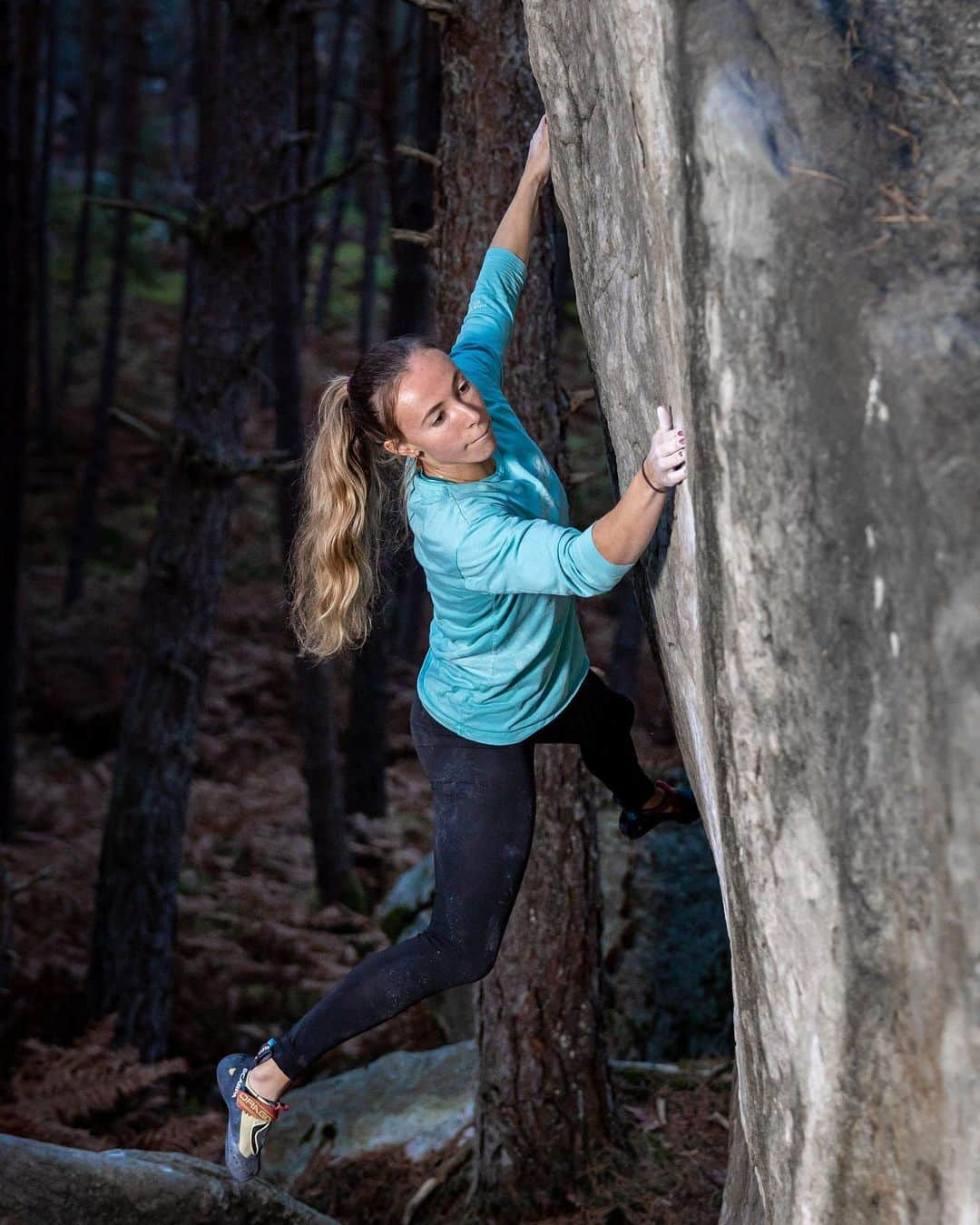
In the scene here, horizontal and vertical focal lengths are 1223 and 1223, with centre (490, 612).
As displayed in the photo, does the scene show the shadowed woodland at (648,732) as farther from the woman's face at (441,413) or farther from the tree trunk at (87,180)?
the tree trunk at (87,180)

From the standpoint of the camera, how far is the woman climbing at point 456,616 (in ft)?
10.4

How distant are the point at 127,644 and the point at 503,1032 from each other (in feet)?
38.6

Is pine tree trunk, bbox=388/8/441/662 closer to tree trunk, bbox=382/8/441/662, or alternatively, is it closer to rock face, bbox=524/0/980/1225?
tree trunk, bbox=382/8/441/662

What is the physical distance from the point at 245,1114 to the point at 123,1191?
1.83 feet

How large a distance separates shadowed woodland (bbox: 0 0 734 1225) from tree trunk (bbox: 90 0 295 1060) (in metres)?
0.02

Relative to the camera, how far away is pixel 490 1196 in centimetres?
513

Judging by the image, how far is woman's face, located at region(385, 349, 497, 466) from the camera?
314cm

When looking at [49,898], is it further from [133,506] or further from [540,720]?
[133,506]

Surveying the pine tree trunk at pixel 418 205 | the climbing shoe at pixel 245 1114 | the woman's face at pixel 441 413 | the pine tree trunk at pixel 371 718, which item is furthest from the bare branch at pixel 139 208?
the climbing shoe at pixel 245 1114

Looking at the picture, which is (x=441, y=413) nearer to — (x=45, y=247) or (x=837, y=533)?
(x=837, y=533)

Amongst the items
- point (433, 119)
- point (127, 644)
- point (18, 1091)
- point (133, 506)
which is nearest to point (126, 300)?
point (133, 506)

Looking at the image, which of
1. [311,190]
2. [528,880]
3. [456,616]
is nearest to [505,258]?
[456,616]

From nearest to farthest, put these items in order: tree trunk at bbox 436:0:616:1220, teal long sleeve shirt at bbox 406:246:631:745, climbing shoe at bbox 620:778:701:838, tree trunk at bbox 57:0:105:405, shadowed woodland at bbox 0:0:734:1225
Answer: teal long sleeve shirt at bbox 406:246:631:745
climbing shoe at bbox 620:778:701:838
tree trunk at bbox 436:0:616:1220
shadowed woodland at bbox 0:0:734:1225
tree trunk at bbox 57:0:105:405

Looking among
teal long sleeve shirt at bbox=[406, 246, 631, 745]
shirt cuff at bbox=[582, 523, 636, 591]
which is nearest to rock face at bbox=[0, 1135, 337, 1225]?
teal long sleeve shirt at bbox=[406, 246, 631, 745]
